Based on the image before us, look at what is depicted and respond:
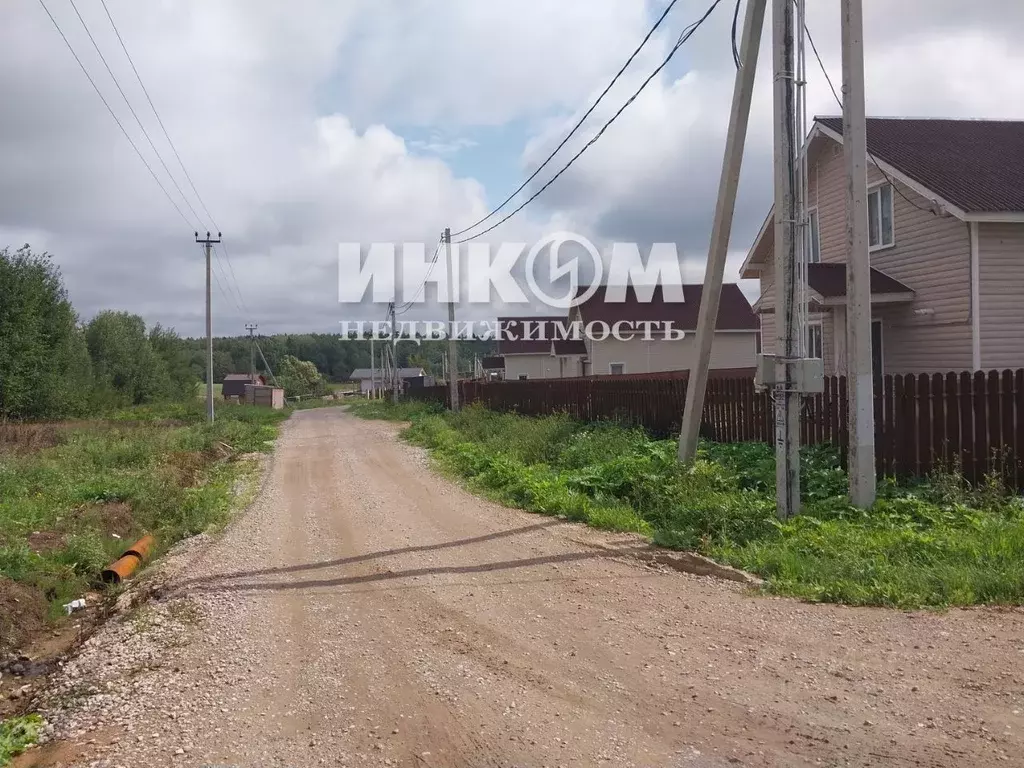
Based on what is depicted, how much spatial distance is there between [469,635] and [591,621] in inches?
35.0

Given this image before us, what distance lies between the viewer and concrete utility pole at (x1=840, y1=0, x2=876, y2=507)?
793 centimetres

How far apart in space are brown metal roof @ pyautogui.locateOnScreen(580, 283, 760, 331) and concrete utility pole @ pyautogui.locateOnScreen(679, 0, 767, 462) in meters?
25.0

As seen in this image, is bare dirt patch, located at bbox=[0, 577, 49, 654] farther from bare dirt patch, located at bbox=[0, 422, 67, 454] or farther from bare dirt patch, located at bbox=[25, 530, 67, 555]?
bare dirt patch, located at bbox=[0, 422, 67, 454]

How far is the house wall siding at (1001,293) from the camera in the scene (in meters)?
13.9

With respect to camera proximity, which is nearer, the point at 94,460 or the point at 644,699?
the point at 644,699

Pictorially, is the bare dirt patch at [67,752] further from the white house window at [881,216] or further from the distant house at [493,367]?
the distant house at [493,367]

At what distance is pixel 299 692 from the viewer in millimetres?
4496

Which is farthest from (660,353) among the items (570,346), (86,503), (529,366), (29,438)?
(86,503)

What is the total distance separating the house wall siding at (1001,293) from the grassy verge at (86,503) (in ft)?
42.4

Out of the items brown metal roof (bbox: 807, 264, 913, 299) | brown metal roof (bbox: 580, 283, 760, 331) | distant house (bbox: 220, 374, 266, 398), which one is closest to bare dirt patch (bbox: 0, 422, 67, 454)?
brown metal roof (bbox: 807, 264, 913, 299)

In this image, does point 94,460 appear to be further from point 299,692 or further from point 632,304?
point 632,304

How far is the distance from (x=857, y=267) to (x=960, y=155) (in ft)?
33.7

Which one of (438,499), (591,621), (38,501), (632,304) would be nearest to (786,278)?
(591,621)

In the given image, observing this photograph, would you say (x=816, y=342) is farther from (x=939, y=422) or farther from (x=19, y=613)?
(x=19, y=613)
